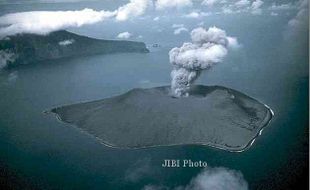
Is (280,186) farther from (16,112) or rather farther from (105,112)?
(16,112)

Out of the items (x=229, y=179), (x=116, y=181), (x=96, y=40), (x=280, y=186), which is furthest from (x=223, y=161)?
(x=96, y=40)

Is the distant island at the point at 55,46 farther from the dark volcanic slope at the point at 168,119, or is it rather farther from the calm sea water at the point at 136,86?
the dark volcanic slope at the point at 168,119

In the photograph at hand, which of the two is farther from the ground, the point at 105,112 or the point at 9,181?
the point at 105,112

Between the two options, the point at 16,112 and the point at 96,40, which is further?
the point at 96,40

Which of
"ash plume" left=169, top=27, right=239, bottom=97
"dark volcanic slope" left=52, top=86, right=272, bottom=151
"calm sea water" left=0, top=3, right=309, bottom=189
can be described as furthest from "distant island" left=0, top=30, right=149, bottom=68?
"dark volcanic slope" left=52, top=86, right=272, bottom=151

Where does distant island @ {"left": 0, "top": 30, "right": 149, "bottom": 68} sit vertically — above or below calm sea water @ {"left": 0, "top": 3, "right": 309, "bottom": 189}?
A: above

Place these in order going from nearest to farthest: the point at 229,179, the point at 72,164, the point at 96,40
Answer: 1. the point at 229,179
2. the point at 72,164
3. the point at 96,40

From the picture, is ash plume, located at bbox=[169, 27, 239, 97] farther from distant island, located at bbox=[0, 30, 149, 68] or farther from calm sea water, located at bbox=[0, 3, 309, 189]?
distant island, located at bbox=[0, 30, 149, 68]

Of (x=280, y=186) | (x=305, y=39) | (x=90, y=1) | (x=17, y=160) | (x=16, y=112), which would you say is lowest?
(x=280, y=186)
